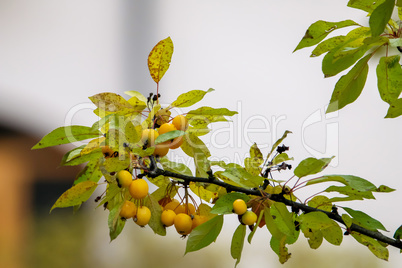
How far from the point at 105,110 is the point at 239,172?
136 mm

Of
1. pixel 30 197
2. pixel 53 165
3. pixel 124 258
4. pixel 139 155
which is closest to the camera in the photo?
pixel 139 155

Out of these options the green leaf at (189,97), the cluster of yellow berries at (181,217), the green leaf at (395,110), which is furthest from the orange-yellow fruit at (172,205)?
the green leaf at (395,110)

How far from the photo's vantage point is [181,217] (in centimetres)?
40

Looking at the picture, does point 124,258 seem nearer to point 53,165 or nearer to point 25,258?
point 25,258

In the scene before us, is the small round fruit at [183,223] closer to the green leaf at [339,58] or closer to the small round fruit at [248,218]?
the small round fruit at [248,218]

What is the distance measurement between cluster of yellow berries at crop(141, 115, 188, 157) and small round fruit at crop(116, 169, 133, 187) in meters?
0.03

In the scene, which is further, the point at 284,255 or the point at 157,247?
the point at 157,247

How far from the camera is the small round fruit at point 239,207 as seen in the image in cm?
35

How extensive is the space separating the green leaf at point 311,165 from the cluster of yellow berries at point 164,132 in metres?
0.11

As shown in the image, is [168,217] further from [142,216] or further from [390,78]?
[390,78]

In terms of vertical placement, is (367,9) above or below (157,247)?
above

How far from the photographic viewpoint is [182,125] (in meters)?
0.39

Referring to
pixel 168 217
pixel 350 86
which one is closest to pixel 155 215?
pixel 168 217

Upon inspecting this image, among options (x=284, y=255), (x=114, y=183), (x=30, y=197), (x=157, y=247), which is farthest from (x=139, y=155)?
(x=30, y=197)
